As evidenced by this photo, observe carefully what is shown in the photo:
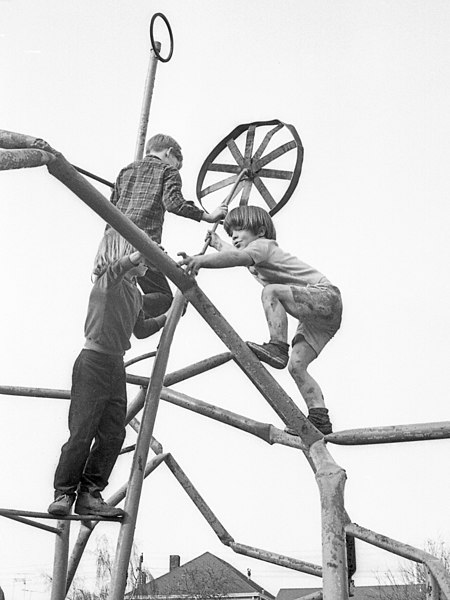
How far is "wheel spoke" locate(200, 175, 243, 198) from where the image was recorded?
7574mm

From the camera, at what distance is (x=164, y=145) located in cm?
648

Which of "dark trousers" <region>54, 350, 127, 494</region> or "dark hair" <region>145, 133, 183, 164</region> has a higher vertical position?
"dark hair" <region>145, 133, 183, 164</region>

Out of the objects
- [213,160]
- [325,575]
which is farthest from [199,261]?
[213,160]

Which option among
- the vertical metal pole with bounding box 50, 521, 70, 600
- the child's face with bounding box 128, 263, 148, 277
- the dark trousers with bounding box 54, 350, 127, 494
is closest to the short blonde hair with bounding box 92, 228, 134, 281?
the child's face with bounding box 128, 263, 148, 277

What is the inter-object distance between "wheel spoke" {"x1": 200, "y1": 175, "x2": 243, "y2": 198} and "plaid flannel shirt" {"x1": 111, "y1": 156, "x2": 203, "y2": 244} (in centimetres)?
124

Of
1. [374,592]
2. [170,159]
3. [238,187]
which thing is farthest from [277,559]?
[374,592]

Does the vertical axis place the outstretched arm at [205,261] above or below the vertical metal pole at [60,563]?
above

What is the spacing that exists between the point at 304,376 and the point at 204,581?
34.2 metres

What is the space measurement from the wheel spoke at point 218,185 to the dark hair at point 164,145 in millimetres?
1038

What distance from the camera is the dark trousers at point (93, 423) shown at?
5621 millimetres

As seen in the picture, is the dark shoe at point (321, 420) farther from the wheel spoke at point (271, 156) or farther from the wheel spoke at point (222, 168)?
the wheel spoke at point (222, 168)

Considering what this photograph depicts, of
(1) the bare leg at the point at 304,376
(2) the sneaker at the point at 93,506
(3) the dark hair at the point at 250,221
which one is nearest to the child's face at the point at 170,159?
(3) the dark hair at the point at 250,221

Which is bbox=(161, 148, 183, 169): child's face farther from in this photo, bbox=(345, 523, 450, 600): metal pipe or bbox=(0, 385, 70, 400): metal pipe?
bbox=(345, 523, 450, 600): metal pipe

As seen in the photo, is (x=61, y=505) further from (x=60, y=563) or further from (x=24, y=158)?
(x=24, y=158)
